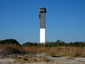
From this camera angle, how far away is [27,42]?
972 inches

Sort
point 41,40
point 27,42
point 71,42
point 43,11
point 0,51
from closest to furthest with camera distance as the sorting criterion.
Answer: point 0,51 → point 71,42 → point 27,42 → point 41,40 → point 43,11

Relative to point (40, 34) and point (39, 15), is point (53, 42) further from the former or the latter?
point (39, 15)

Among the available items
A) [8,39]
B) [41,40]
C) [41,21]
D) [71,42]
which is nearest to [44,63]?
[71,42]

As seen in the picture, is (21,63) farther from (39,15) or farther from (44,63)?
(39,15)

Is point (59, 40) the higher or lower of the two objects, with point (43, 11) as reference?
lower

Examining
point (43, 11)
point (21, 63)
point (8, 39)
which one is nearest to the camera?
point (21, 63)

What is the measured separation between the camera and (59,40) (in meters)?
21.8

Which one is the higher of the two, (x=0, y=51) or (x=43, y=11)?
(x=43, y=11)

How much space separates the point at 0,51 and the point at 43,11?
27.4m

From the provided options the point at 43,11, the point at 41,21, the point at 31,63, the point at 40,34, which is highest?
the point at 43,11

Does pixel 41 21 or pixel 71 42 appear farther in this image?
pixel 41 21

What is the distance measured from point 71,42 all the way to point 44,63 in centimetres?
1715

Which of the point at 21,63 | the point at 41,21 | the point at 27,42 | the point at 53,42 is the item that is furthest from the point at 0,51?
the point at 41,21

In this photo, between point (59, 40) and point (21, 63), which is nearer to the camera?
point (21, 63)
